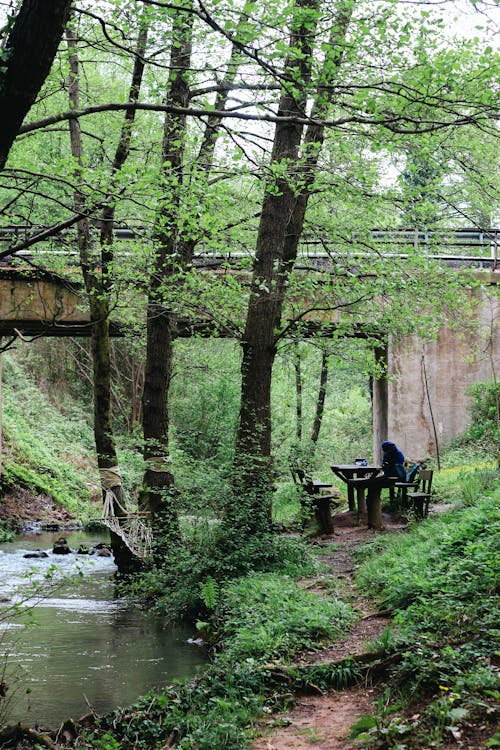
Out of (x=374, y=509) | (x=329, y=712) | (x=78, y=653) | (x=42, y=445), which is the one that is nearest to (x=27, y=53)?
(x=329, y=712)

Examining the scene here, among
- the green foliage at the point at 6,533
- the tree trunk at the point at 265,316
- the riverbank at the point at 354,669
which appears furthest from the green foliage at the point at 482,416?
the green foliage at the point at 6,533

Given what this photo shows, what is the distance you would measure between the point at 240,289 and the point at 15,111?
7.70 meters

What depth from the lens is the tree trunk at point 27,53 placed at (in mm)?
3633

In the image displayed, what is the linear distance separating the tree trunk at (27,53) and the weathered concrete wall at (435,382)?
49.3 feet

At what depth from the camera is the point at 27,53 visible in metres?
3.71

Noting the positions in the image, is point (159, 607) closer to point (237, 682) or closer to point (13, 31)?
point (237, 682)

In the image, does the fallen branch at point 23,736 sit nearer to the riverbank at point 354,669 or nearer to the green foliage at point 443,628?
the riverbank at point 354,669

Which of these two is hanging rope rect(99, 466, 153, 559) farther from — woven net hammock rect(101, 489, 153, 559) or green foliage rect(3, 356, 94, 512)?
green foliage rect(3, 356, 94, 512)

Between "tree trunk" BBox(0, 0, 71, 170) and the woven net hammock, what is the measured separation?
808 cm

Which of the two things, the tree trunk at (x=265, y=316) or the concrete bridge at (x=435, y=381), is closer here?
the tree trunk at (x=265, y=316)

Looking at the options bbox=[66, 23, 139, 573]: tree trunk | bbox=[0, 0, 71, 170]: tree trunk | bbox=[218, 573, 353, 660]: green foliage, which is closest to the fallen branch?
bbox=[218, 573, 353, 660]: green foliage

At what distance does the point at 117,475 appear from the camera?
12125mm

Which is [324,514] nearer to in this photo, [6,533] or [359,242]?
[359,242]

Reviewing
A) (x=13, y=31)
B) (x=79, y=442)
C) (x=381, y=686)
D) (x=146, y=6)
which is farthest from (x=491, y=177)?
(x=79, y=442)
